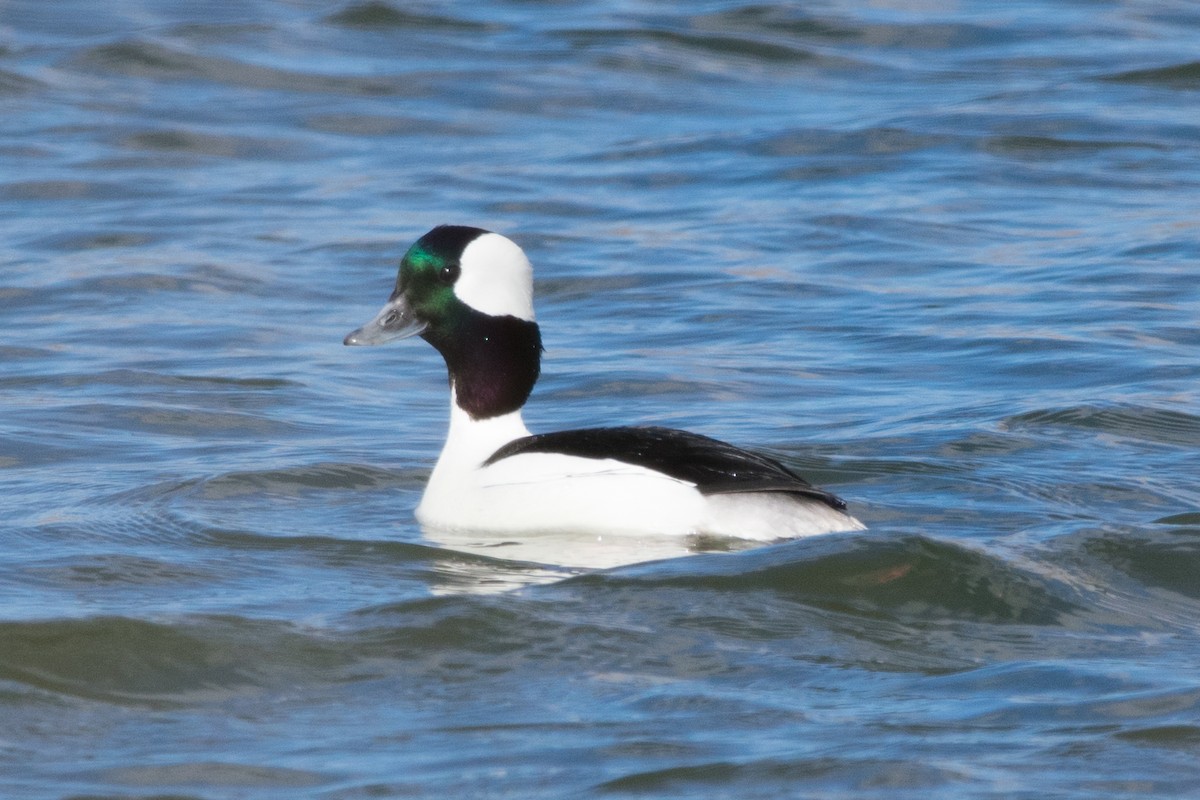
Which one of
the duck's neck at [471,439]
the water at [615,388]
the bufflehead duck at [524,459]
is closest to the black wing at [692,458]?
the bufflehead duck at [524,459]

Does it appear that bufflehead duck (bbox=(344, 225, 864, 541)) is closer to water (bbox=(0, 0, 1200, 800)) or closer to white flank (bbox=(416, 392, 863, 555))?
white flank (bbox=(416, 392, 863, 555))

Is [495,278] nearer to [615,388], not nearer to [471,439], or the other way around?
[471,439]

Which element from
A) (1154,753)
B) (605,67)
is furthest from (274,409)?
(605,67)

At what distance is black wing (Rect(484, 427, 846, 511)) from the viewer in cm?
648

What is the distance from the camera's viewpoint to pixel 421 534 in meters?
7.00

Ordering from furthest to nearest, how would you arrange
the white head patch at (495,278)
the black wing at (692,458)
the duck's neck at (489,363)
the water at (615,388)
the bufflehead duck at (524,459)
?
the duck's neck at (489,363) → the white head patch at (495,278) → the bufflehead duck at (524,459) → the black wing at (692,458) → the water at (615,388)

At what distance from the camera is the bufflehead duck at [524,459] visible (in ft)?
21.6

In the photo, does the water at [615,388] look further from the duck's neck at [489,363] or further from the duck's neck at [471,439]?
the duck's neck at [489,363]

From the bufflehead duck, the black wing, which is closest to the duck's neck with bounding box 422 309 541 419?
the bufflehead duck

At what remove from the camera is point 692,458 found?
6.59 m

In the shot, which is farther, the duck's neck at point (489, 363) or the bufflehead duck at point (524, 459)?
the duck's neck at point (489, 363)

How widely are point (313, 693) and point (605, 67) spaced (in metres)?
13.6

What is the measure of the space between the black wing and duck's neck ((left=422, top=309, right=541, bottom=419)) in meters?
0.53

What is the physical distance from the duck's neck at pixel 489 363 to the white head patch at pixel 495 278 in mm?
62
